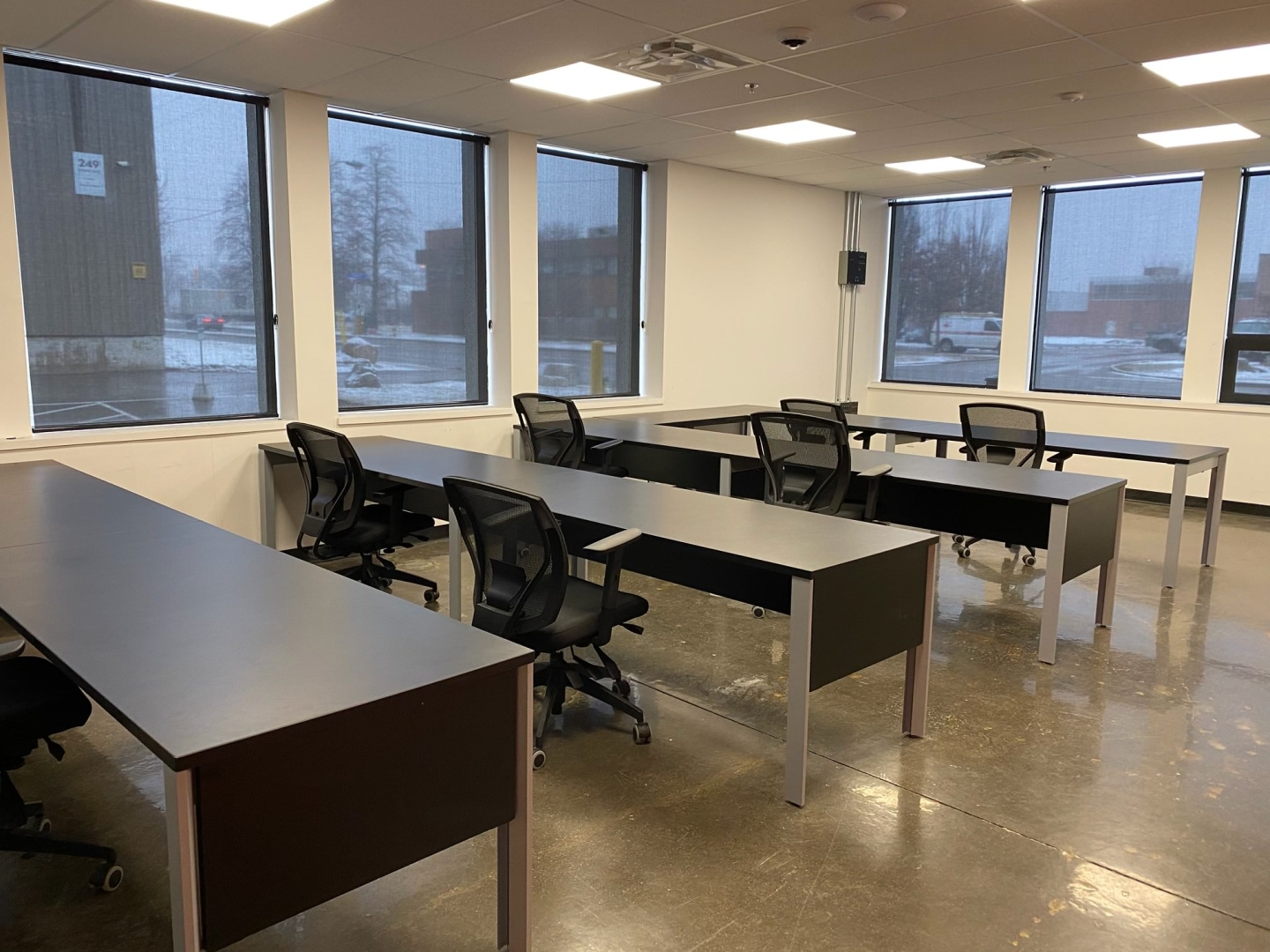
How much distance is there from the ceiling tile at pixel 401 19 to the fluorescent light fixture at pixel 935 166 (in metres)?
4.28

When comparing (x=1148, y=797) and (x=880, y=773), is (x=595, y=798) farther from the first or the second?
(x=1148, y=797)

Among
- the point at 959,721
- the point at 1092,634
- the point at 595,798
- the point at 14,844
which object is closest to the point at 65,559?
the point at 14,844

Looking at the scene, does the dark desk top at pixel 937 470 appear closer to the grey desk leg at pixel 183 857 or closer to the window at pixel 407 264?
the window at pixel 407 264

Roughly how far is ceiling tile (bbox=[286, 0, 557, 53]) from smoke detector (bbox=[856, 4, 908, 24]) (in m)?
1.23

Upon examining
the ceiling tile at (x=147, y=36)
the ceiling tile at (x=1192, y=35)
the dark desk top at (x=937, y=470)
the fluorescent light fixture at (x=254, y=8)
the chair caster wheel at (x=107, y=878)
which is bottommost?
the chair caster wheel at (x=107, y=878)

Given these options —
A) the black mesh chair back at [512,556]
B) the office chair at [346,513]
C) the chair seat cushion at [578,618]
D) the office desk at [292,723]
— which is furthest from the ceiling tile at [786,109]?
the office desk at [292,723]

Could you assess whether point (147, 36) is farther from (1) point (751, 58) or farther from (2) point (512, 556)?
(2) point (512, 556)

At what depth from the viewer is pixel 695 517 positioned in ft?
11.5

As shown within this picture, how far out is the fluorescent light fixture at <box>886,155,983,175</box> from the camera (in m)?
7.24

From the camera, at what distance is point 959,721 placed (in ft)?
11.5

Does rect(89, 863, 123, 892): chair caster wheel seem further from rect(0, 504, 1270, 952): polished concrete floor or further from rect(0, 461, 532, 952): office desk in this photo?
rect(0, 461, 532, 952): office desk

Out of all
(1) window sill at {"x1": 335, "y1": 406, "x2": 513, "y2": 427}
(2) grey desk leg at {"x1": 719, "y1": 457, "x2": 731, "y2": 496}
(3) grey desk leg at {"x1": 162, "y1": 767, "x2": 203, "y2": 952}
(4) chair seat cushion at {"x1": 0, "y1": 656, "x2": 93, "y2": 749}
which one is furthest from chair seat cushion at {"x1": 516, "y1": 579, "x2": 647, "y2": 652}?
(1) window sill at {"x1": 335, "y1": 406, "x2": 513, "y2": 427}

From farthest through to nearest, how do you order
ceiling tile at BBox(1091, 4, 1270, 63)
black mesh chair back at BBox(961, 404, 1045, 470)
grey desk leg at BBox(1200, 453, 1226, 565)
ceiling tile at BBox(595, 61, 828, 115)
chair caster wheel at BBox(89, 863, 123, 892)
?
grey desk leg at BBox(1200, 453, 1226, 565)
black mesh chair back at BBox(961, 404, 1045, 470)
ceiling tile at BBox(595, 61, 828, 115)
ceiling tile at BBox(1091, 4, 1270, 63)
chair caster wheel at BBox(89, 863, 123, 892)

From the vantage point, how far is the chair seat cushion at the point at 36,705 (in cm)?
224
